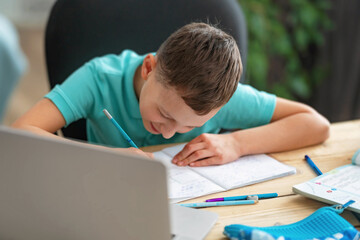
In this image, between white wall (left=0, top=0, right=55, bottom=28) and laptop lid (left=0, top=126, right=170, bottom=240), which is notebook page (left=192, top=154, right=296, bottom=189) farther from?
white wall (left=0, top=0, right=55, bottom=28)

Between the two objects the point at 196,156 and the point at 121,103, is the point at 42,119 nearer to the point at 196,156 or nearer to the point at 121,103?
the point at 121,103

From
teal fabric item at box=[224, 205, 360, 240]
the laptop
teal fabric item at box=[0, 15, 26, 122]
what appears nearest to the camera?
the laptop

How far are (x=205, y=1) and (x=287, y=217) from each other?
29.4 inches

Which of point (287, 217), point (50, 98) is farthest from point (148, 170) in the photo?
point (50, 98)

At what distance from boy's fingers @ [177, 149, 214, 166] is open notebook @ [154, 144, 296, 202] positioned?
17 millimetres

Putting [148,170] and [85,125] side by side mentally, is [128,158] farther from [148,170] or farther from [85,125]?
[85,125]

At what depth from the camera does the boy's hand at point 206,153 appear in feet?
3.04

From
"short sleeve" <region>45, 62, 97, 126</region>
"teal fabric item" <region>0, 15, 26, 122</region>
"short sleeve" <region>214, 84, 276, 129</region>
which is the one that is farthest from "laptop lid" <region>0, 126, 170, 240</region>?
"teal fabric item" <region>0, 15, 26, 122</region>

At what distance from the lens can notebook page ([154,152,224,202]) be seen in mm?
786

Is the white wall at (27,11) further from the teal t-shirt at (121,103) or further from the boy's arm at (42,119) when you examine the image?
the boy's arm at (42,119)

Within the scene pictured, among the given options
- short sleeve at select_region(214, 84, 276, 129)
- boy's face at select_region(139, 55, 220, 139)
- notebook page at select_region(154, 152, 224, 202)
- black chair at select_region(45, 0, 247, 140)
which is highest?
black chair at select_region(45, 0, 247, 140)

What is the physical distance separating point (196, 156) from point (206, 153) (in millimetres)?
23

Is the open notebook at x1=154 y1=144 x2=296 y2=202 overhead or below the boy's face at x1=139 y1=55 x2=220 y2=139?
below

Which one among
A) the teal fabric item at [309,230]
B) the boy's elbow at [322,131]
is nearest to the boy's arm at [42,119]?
the teal fabric item at [309,230]
